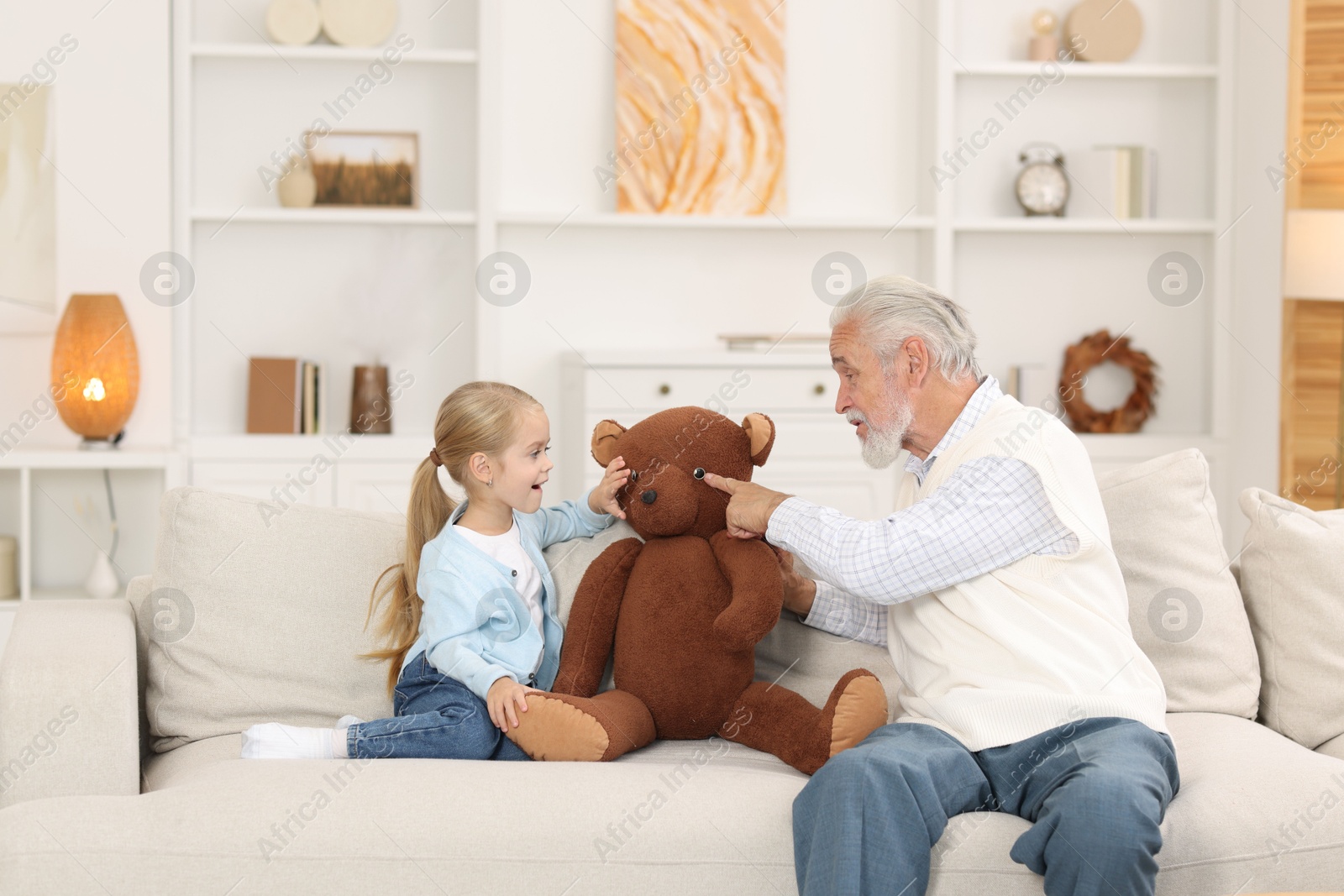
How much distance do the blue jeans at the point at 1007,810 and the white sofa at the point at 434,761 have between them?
54 millimetres

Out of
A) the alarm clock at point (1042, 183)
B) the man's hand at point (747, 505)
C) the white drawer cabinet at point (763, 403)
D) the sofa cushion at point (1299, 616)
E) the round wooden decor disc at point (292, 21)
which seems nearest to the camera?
the man's hand at point (747, 505)

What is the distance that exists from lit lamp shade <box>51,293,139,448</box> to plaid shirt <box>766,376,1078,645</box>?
7.77 feet

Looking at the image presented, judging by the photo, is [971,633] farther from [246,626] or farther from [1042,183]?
[1042,183]

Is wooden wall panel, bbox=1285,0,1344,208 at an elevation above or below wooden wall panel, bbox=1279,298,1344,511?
above

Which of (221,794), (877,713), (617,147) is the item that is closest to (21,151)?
(617,147)

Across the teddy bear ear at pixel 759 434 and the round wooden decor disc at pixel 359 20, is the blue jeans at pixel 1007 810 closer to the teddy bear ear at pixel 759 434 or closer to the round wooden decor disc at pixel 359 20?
the teddy bear ear at pixel 759 434

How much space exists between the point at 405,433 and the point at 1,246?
48.3 inches

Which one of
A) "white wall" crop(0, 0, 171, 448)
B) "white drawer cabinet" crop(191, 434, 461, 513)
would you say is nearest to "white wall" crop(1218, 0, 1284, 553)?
"white drawer cabinet" crop(191, 434, 461, 513)

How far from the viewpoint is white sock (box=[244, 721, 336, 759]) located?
164cm

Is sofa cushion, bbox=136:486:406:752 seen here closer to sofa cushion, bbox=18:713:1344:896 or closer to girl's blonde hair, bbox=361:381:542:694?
girl's blonde hair, bbox=361:381:542:694

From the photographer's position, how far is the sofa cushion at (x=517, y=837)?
137cm

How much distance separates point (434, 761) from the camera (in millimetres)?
1570

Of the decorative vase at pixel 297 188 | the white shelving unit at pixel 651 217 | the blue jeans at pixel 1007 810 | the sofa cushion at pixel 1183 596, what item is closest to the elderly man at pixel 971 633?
the blue jeans at pixel 1007 810

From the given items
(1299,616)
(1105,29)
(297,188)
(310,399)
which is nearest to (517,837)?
(1299,616)
